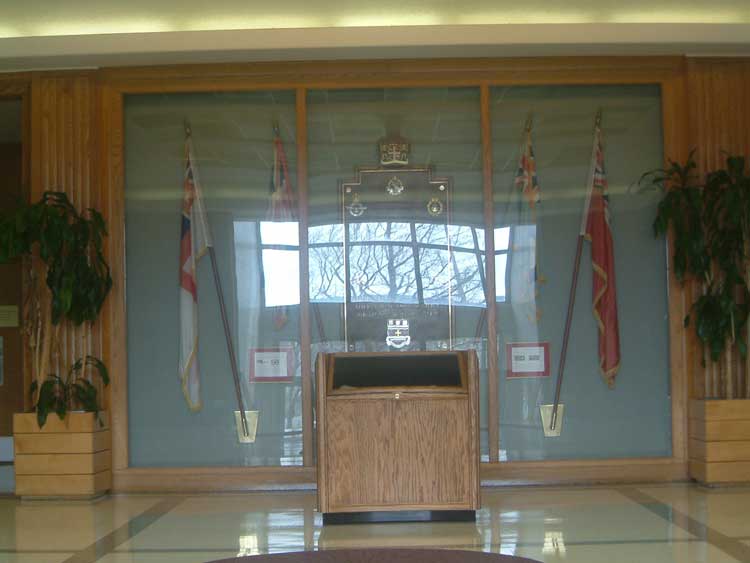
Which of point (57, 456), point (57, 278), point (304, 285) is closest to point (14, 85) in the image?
point (57, 278)

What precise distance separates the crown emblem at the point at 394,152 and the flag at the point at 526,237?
741 millimetres

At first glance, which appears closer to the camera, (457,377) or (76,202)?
(457,377)

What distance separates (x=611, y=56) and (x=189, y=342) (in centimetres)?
332

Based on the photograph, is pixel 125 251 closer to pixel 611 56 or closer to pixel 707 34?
pixel 611 56

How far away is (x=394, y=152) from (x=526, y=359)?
1.60m

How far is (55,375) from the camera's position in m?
6.44

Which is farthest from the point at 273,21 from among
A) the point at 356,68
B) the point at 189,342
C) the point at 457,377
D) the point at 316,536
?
the point at 316,536

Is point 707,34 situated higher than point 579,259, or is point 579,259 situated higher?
point 707,34

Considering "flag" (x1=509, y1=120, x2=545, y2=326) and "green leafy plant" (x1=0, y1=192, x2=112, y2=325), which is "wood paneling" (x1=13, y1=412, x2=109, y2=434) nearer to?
"green leafy plant" (x1=0, y1=192, x2=112, y2=325)

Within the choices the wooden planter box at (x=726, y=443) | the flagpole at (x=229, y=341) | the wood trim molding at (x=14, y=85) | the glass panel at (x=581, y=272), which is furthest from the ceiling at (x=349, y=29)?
the wooden planter box at (x=726, y=443)

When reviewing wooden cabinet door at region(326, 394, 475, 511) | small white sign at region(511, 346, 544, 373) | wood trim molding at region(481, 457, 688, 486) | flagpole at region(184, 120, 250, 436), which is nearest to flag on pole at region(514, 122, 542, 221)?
small white sign at region(511, 346, 544, 373)

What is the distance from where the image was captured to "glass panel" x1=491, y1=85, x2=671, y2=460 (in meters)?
6.61

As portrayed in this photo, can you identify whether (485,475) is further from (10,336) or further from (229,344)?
(10,336)

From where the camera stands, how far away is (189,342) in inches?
263
